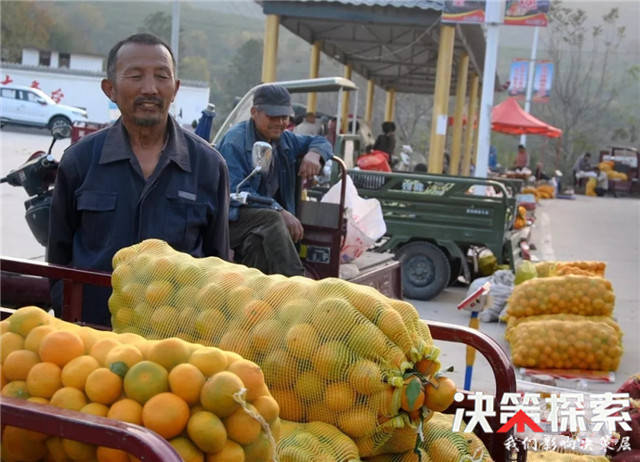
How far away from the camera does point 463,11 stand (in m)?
14.6

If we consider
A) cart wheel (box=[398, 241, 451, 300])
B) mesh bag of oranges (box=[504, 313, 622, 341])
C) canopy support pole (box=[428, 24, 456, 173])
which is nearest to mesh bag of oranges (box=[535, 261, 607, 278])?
mesh bag of oranges (box=[504, 313, 622, 341])

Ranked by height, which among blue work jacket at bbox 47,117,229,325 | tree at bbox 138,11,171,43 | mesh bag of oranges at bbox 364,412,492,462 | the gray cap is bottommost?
mesh bag of oranges at bbox 364,412,492,462

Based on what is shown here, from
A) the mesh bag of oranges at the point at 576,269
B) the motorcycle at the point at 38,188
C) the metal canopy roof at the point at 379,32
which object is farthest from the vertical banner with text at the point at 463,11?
the motorcycle at the point at 38,188

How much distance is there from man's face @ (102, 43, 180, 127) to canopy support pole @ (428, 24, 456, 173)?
44.9 feet

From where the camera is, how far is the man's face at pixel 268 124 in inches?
186

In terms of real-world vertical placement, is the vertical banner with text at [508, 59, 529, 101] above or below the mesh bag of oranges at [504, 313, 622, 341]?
above

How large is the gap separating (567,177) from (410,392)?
137 feet

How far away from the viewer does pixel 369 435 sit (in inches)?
80.3

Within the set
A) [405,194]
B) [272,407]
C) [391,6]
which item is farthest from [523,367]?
[391,6]

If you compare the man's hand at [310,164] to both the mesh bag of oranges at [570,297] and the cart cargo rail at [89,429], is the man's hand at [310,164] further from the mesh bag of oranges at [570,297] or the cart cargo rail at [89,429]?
the cart cargo rail at [89,429]

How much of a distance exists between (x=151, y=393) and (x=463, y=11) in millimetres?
14125

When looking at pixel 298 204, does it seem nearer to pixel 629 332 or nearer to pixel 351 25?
pixel 629 332

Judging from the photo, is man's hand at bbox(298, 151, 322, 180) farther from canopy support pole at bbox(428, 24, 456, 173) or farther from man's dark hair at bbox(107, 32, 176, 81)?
canopy support pole at bbox(428, 24, 456, 173)

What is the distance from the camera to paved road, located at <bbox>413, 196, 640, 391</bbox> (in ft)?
22.9
